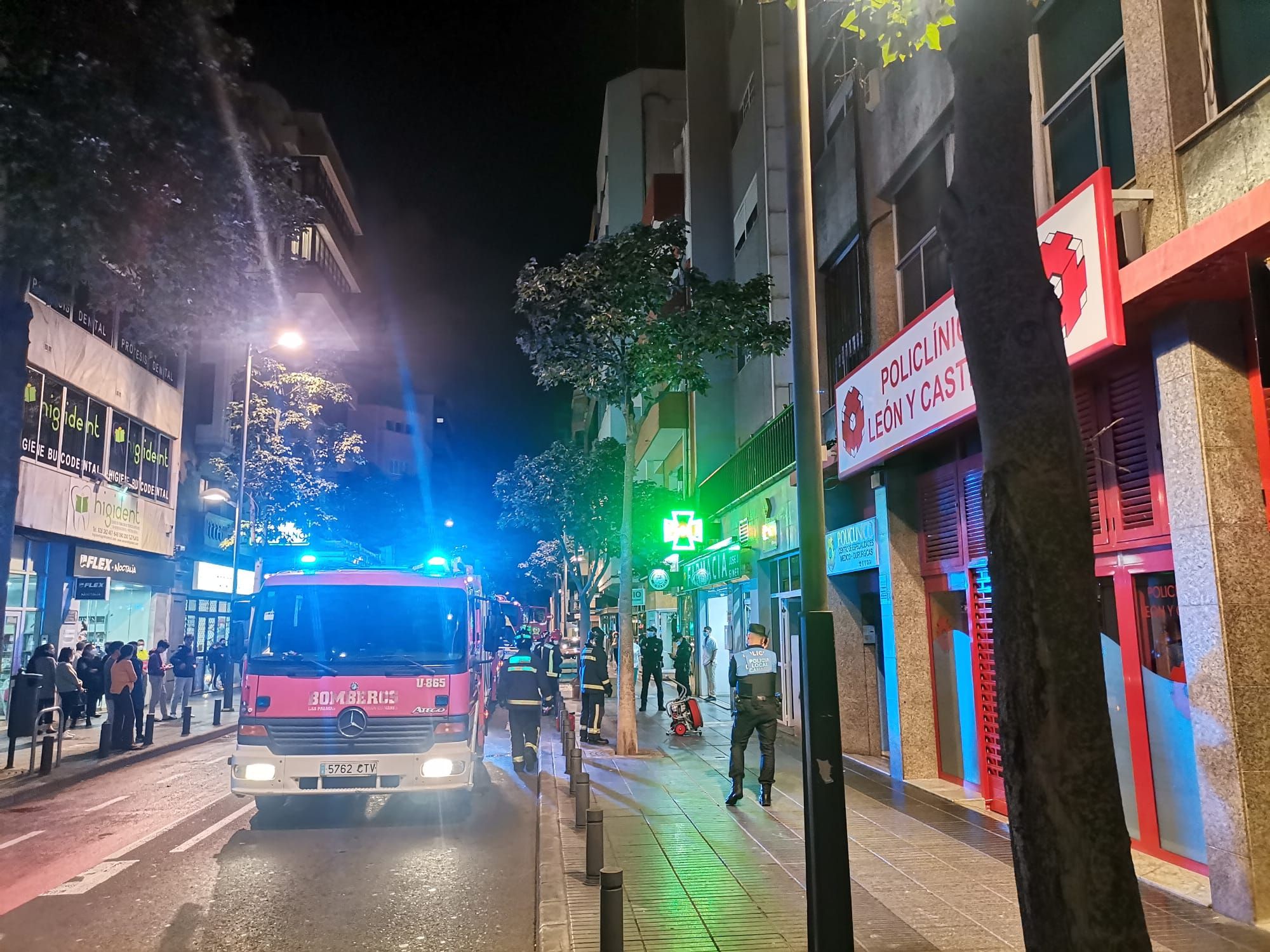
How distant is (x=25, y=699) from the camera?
1506 cm

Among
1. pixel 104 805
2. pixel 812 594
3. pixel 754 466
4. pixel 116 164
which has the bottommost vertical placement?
pixel 104 805

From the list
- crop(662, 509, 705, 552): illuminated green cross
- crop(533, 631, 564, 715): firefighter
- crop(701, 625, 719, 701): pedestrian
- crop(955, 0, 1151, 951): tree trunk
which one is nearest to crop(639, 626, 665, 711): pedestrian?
crop(533, 631, 564, 715): firefighter

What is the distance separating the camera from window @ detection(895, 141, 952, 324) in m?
11.4

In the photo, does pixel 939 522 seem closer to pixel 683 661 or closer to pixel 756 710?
pixel 756 710

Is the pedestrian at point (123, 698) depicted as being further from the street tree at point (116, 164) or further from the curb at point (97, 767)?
the street tree at point (116, 164)

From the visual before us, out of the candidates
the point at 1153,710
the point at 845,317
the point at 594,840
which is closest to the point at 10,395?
the point at 594,840

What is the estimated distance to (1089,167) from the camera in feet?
27.5

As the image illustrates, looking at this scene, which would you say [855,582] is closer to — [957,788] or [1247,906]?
[957,788]

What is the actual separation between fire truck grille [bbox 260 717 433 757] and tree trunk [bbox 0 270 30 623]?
6189 mm

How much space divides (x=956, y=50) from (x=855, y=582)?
38.3 feet

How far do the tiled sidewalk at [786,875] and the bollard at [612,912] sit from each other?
99 cm

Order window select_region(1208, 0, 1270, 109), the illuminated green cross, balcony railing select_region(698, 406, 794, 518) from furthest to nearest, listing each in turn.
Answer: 1. the illuminated green cross
2. balcony railing select_region(698, 406, 794, 518)
3. window select_region(1208, 0, 1270, 109)

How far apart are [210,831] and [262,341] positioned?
1334cm

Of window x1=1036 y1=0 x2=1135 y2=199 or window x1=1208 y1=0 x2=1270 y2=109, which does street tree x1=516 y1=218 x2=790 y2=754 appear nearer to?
A: window x1=1036 y1=0 x2=1135 y2=199
